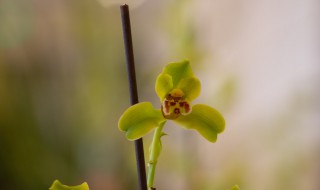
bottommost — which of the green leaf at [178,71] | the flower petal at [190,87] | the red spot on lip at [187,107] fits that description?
the red spot on lip at [187,107]

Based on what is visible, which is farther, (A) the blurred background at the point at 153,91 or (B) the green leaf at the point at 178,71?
(A) the blurred background at the point at 153,91

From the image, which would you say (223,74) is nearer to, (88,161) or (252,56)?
(252,56)

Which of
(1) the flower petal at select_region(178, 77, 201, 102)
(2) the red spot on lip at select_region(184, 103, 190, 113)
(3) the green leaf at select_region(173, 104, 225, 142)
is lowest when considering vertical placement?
(3) the green leaf at select_region(173, 104, 225, 142)

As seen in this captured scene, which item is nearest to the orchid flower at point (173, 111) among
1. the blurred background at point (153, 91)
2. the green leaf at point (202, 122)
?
the green leaf at point (202, 122)

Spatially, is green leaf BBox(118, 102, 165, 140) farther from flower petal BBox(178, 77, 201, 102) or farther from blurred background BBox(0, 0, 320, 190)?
blurred background BBox(0, 0, 320, 190)

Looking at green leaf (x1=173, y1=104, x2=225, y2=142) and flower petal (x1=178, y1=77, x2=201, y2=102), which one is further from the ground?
flower petal (x1=178, y1=77, x2=201, y2=102)

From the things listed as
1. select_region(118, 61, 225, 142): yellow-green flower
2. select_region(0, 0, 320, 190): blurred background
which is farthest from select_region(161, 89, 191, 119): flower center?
select_region(0, 0, 320, 190): blurred background

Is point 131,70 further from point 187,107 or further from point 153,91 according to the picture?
point 153,91

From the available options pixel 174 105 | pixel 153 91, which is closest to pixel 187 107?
pixel 174 105

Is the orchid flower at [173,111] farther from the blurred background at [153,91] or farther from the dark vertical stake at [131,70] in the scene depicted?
the blurred background at [153,91]
